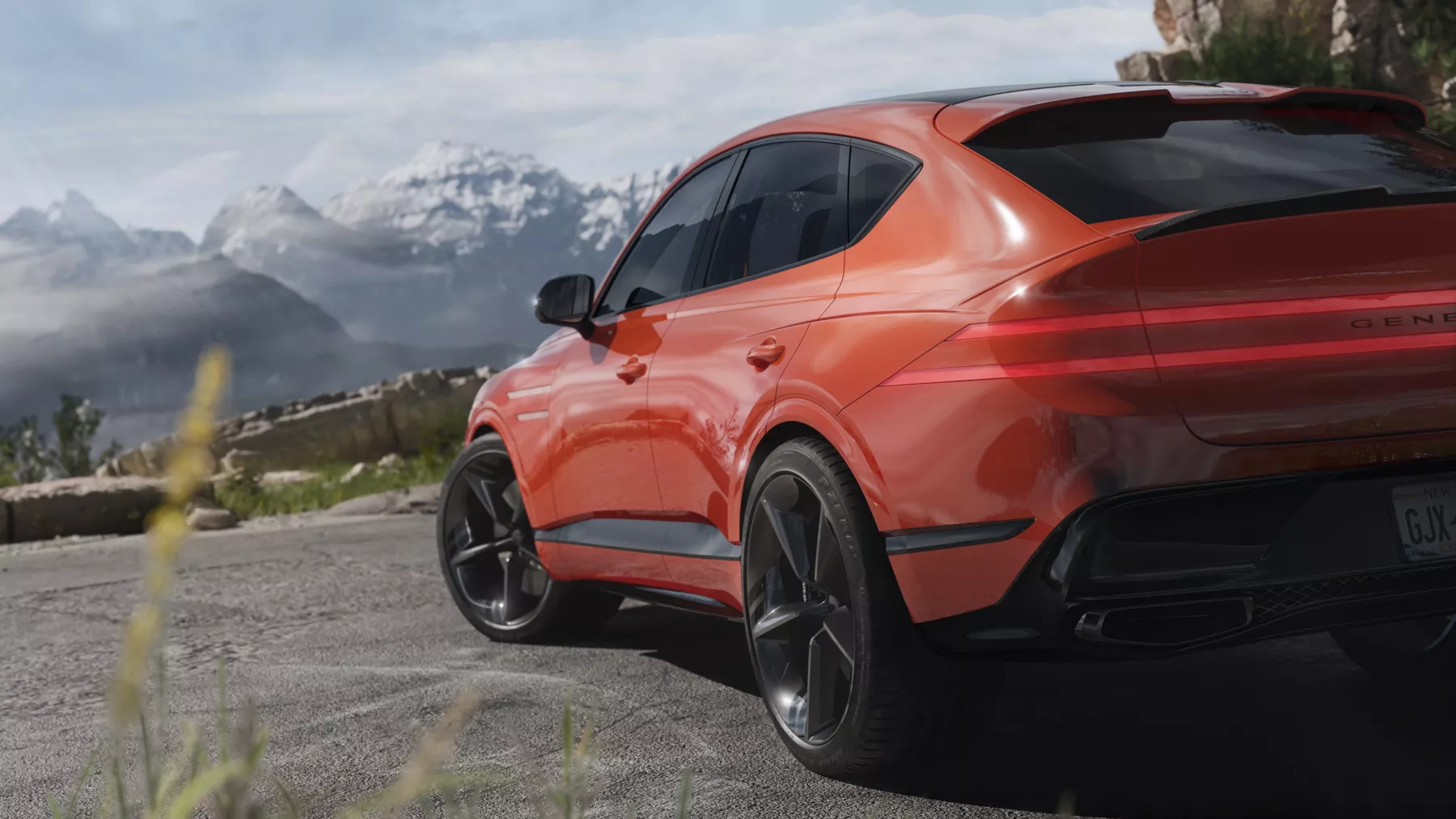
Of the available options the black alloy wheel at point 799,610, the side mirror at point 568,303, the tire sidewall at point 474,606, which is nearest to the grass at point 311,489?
the tire sidewall at point 474,606

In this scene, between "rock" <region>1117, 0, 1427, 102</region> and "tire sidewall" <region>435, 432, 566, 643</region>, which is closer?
"tire sidewall" <region>435, 432, 566, 643</region>

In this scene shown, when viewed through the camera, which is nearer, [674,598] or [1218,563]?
[1218,563]

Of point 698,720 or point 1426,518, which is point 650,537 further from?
point 1426,518

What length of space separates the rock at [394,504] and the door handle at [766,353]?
27.2ft

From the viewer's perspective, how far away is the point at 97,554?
31.3ft

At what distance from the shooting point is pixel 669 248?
475 centimetres

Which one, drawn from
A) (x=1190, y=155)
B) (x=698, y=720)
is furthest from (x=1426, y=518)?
(x=698, y=720)

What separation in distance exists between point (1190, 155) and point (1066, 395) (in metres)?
A: 0.75

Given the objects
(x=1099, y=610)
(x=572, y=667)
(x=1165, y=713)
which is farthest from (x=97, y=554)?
(x=1099, y=610)

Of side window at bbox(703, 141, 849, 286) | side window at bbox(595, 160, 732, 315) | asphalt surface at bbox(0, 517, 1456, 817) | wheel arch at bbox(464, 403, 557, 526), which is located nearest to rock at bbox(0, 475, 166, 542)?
asphalt surface at bbox(0, 517, 1456, 817)

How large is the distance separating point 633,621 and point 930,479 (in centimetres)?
317

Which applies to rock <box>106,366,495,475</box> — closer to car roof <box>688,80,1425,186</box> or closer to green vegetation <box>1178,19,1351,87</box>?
car roof <box>688,80,1425,186</box>

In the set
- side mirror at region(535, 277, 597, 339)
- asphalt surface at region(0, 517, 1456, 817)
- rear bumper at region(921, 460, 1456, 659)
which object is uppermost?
side mirror at region(535, 277, 597, 339)

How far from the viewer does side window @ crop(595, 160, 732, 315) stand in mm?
4555
